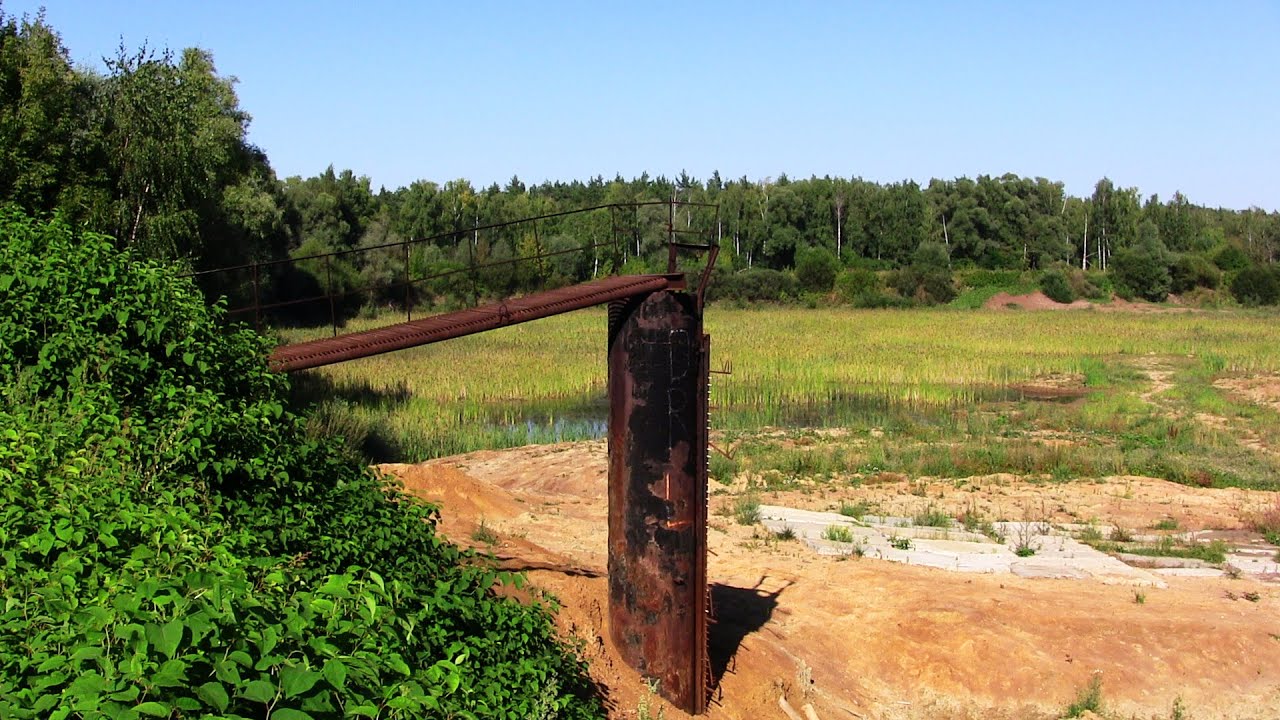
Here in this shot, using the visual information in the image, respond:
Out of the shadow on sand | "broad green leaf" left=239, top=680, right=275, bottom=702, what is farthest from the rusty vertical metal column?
"broad green leaf" left=239, top=680, right=275, bottom=702

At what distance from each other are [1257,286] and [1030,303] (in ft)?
51.0

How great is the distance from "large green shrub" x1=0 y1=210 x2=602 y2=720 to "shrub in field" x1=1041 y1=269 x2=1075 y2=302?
2693 inches

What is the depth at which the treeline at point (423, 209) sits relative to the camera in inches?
811

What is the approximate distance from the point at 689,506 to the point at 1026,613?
484cm

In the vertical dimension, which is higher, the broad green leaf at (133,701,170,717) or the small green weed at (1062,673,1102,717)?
the broad green leaf at (133,701,170,717)

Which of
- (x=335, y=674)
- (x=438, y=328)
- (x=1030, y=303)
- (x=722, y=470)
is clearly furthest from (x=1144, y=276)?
(x=335, y=674)

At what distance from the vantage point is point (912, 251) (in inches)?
3659

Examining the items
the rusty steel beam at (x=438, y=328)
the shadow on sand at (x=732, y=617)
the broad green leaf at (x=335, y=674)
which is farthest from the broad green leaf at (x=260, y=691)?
the shadow on sand at (x=732, y=617)

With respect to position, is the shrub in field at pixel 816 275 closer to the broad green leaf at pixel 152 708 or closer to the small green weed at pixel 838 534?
the small green weed at pixel 838 534

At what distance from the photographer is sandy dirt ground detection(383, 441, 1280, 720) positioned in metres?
9.88

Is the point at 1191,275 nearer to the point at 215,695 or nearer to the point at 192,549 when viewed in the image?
the point at 192,549

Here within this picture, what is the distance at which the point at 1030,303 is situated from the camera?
71.6m

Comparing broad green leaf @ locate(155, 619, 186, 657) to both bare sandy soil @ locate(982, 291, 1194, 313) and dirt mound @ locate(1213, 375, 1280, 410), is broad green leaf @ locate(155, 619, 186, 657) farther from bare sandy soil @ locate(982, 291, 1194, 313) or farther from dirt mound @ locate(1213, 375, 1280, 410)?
bare sandy soil @ locate(982, 291, 1194, 313)

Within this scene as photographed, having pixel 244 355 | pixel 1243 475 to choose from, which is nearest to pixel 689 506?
pixel 244 355
